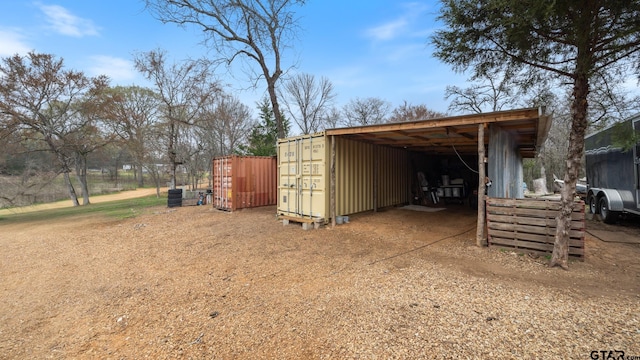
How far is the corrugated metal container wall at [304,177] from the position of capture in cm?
775

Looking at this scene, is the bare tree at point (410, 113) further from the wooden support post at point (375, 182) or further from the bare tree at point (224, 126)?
the wooden support post at point (375, 182)

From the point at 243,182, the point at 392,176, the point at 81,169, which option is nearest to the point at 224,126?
the point at 81,169

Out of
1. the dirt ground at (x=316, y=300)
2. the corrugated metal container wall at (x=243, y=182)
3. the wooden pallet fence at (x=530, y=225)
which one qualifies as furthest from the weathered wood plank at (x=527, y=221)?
the corrugated metal container wall at (x=243, y=182)

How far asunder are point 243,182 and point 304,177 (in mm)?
4489

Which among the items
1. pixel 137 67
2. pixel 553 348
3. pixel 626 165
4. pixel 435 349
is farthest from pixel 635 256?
pixel 137 67

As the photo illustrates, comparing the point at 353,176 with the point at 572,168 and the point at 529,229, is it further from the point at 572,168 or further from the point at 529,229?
the point at 572,168

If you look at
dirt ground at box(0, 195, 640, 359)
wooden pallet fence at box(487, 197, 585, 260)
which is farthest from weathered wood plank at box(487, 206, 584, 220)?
dirt ground at box(0, 195, 640, 359)

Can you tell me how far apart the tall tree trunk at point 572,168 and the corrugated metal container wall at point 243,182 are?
33.1 ft

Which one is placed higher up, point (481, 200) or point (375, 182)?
point (375, 182)

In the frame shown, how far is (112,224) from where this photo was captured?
380 inches

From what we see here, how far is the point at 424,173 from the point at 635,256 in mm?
7797

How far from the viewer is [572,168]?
4145 millimetres

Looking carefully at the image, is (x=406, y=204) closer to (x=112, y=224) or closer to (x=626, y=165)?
(x=626, y=165)

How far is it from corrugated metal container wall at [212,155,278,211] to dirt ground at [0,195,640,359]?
196 inches
